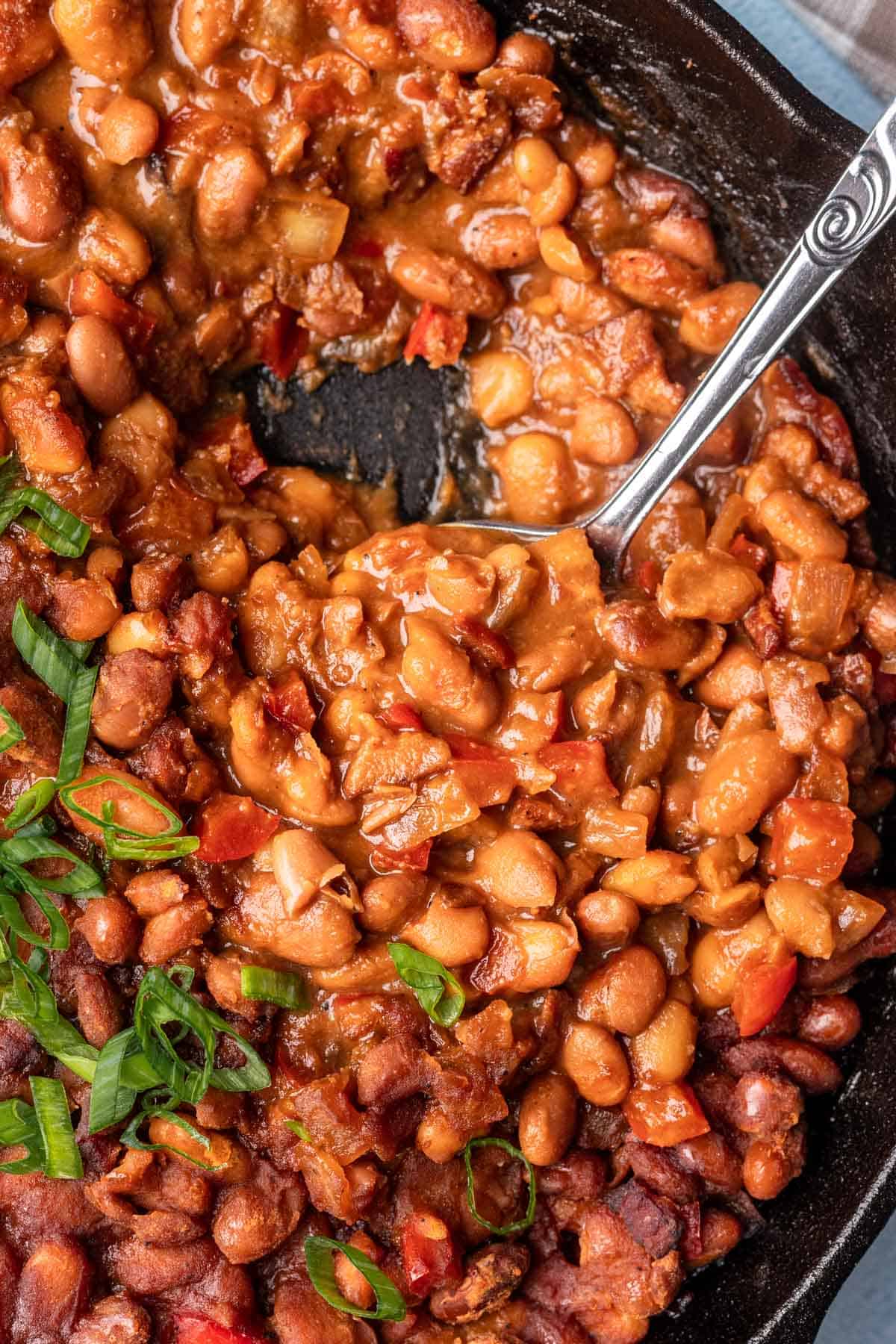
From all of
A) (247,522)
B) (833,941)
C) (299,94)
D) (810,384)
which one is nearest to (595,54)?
(299,94)

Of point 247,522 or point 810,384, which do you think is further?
point 810,384

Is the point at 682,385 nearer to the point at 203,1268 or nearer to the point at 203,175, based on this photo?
the point at 203,175

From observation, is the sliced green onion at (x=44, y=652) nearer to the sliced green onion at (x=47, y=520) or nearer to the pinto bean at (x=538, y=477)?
the sliced green onion at (x=47, y=520)

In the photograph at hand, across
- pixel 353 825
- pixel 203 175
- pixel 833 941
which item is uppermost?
pixel 203 175

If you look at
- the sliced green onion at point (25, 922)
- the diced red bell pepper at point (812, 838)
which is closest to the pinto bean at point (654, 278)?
the diced red bell pepper at point (812, 838)

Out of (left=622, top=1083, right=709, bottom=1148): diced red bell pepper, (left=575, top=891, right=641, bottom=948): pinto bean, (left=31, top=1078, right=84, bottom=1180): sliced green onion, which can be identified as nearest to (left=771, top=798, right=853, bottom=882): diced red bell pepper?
(left=575, top=891, right=641, bottom=948): pinto bean
